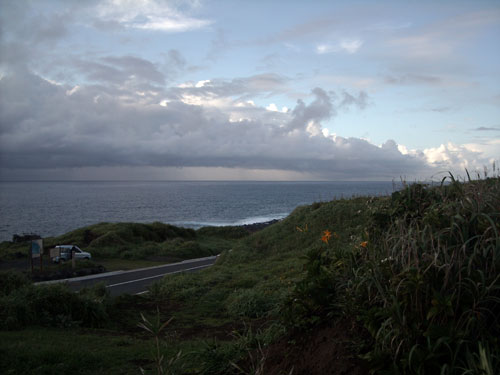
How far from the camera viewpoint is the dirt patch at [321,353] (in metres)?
3.51

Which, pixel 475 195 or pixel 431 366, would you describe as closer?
pixel 431 366

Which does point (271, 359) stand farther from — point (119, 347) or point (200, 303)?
point (200, 303)

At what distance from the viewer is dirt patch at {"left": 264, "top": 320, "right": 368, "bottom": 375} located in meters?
3.51

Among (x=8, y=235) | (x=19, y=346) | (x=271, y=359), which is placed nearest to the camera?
(x=271, y=359)

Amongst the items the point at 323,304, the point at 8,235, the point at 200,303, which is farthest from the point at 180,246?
the point at 8,235

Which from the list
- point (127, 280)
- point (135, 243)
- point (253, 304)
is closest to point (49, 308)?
point (253, 304)

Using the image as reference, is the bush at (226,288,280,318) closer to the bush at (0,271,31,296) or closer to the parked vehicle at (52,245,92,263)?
the bush at (0,271,31,296)

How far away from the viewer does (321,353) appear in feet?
12.2

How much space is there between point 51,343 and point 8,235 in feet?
178

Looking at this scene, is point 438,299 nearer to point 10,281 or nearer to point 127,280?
point 10,281

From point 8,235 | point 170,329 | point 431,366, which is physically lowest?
point 8,235

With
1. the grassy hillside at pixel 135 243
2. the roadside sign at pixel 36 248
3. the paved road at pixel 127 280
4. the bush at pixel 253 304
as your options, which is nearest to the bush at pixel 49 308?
the bush at pixel 253 304

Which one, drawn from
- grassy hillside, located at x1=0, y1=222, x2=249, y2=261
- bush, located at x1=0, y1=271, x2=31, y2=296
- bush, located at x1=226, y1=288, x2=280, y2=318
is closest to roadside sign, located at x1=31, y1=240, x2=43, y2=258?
bush, located at x1=0, y1=271, x2=31, y2=296

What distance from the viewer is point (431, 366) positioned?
299 centimetres
